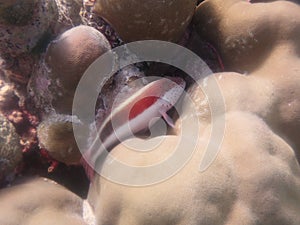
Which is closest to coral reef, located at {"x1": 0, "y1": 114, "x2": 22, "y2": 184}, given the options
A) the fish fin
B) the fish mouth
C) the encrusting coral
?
the encrusting coral

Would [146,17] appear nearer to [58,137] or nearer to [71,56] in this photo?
[71,56]

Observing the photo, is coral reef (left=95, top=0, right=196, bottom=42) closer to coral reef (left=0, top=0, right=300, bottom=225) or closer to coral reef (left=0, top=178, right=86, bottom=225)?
coral reef (left=0, top=0, right=300, bottom=225)

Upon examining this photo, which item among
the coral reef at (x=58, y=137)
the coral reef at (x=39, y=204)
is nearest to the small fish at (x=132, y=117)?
the coral reef at (x=58, y=137)

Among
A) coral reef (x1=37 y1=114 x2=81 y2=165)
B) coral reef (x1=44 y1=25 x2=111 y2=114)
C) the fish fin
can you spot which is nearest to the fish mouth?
the fish fin

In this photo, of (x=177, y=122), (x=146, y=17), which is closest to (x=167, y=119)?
(x=177, y=122)

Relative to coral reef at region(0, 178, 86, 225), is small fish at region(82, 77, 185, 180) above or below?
above

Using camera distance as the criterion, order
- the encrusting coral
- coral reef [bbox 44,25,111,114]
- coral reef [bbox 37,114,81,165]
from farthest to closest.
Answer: coral reef [bbox 37,114,81,165], coral reef [bbox 44,25,111,114], the encrusting coral

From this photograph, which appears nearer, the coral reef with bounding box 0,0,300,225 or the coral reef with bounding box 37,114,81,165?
the coral reef with bounding box 0,0,300,225

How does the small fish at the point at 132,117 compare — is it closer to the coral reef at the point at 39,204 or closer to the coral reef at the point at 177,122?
the coral reef at the point at 177,122

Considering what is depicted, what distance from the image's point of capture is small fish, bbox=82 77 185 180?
196 cm

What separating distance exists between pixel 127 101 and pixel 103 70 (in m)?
0.24

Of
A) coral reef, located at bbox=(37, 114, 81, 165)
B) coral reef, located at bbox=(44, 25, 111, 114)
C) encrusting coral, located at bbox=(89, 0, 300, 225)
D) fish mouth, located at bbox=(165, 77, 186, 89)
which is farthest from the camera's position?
fish mouth, located at bbox=(165, 77, 186, 89)

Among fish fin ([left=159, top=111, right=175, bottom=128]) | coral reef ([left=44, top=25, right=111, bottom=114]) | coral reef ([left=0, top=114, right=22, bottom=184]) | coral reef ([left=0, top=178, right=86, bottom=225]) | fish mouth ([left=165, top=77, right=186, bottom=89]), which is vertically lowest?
coral reef ([left=0, top=178, right=86, bottom=225])

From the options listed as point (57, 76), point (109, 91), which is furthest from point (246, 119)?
point (57, 76)
